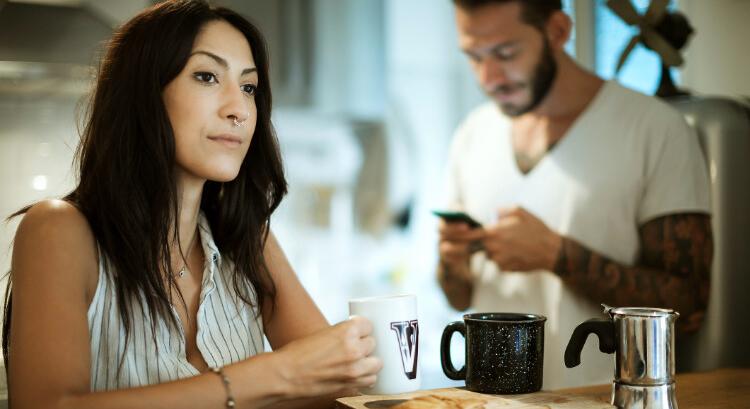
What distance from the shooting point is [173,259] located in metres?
1.45

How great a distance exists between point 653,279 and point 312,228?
98 cm

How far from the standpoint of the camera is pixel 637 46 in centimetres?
238

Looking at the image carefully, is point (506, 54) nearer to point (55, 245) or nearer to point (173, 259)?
point (173, 259)

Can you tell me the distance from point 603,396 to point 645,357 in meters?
0.16

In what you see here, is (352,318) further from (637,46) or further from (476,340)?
(637,46)

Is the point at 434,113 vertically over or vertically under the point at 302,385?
over

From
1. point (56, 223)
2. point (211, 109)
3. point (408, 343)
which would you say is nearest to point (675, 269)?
point (408, 343)

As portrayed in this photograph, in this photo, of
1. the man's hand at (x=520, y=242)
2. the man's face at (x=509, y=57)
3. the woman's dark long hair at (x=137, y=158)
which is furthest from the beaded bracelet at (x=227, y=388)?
the man's face at (x=509, y=57)

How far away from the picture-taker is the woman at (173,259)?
43.9 inches

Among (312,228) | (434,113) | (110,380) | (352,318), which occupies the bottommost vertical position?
(110,380)

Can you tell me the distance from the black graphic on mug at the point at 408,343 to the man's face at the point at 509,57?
1370mm

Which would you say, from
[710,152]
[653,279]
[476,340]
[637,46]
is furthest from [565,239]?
[476,340]

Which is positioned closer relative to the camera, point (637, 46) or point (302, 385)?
point (302, 385)

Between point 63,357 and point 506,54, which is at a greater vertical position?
point 506,54
